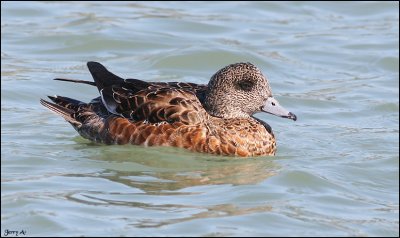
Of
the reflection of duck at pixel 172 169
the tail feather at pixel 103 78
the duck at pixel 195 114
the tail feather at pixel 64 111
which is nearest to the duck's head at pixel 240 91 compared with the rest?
the duck at pixel 195 114

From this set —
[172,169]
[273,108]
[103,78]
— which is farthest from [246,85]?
[103,78]

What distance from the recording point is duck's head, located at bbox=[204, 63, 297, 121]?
13.5 meters

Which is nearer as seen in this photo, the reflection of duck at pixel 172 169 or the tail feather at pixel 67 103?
the reflection of duck at pixel 172 169

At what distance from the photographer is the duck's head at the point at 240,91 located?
13477mm

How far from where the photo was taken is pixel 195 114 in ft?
43.3

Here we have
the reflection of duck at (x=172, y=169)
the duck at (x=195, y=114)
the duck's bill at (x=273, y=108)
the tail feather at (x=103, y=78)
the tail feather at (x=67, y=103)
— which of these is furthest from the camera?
the tail feather at (x=67, y=103)

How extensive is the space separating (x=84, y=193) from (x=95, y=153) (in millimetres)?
1639

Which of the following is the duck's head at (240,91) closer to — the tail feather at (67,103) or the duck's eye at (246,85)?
the duck's eye at (246,85)

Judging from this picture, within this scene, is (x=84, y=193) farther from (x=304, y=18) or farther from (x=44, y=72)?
(x=304, y=18)

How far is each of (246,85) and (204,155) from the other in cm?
95

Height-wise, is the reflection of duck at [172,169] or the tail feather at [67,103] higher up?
the tail feather at [67,103]

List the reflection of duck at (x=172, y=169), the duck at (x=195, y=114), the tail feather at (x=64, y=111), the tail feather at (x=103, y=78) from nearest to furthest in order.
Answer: the reflection of duck at (x=172, y=169) < the duck at (x=195, y=114) < the tail feather at (x=103, y=78) < the tail feather at (x=64, y=111)

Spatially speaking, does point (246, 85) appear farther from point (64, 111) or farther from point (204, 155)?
point (64, 111)

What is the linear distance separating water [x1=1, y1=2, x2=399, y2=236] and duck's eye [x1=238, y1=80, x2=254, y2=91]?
84cm
